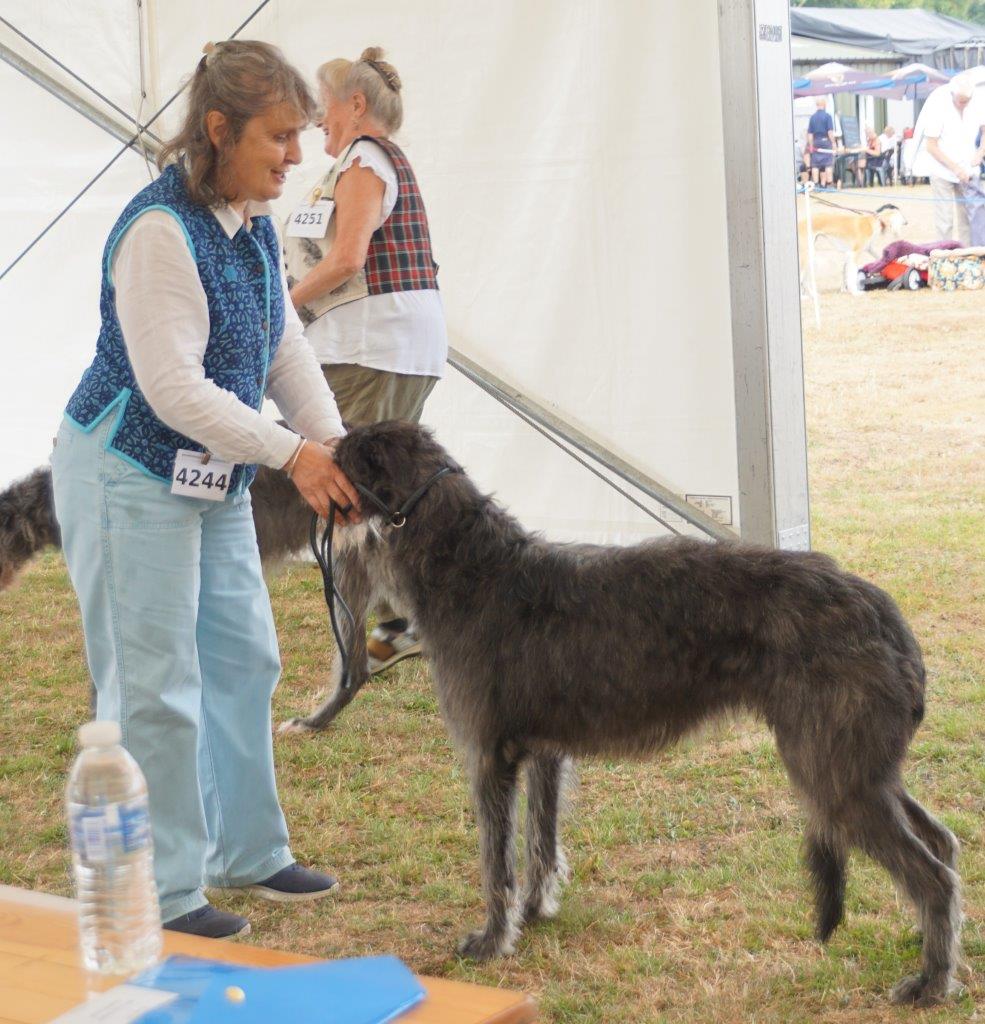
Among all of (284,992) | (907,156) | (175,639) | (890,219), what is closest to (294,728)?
(175,639)

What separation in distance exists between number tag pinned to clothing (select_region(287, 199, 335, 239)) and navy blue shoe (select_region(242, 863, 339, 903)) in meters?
1.98

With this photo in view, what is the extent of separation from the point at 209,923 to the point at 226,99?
1729 millimetres

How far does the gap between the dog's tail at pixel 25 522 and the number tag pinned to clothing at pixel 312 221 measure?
3.85 feet

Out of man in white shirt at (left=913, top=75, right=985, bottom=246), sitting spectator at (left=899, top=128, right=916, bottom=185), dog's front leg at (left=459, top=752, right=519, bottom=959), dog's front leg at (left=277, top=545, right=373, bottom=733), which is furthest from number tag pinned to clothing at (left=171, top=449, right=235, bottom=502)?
sitting spectator at (left=899, top=128, right=916, bottom=185)

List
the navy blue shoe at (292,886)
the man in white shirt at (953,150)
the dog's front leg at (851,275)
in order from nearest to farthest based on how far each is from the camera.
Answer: the navy blue shoe at (292,886), the man in white shirt at (953,150), the dog's front leg at (851,275)

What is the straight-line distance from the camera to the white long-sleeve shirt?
2.51 meters

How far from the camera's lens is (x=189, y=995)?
1521 millimetres

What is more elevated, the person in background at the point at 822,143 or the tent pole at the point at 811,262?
the person in background at the point at 822,143

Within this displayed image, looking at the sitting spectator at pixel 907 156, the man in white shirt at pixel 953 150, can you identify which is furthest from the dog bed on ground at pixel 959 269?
the sitting spectator at pixel 907 156

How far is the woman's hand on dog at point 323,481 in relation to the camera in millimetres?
2711

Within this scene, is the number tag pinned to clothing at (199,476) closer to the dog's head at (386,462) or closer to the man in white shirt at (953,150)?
the dog's head at (386,462)

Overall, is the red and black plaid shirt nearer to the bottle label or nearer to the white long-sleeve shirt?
the white long-sleeve shirt

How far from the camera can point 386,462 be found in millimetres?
2771

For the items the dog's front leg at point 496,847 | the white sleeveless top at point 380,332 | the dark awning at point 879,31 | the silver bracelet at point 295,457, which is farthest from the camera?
the dark awning at point 879,31
